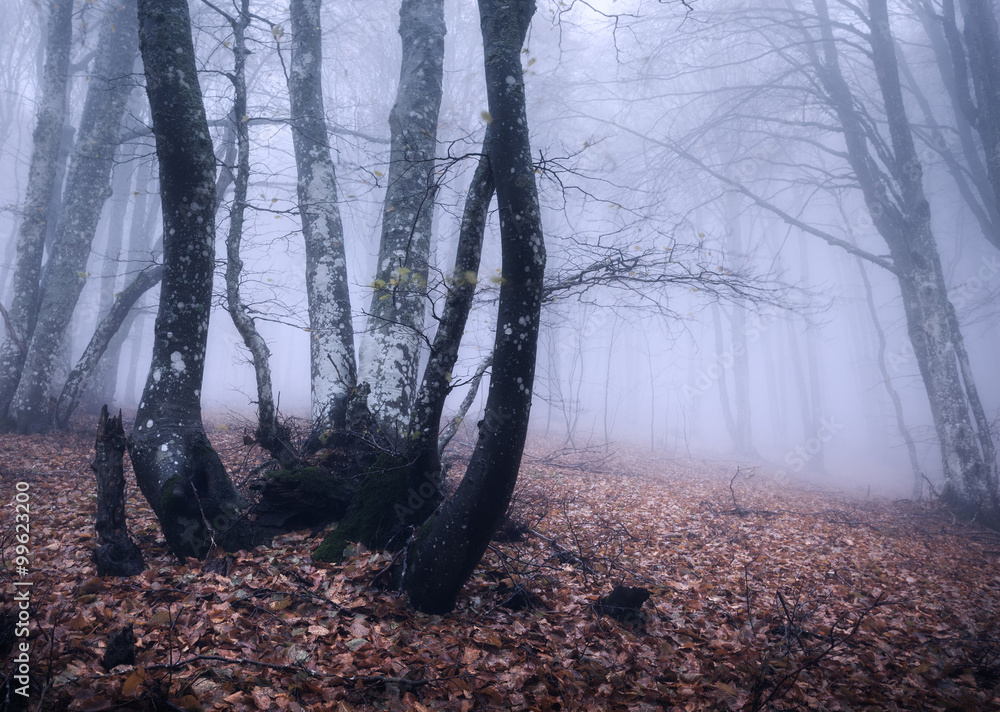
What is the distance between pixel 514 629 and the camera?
3357mm

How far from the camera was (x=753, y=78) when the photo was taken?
16.8 meters

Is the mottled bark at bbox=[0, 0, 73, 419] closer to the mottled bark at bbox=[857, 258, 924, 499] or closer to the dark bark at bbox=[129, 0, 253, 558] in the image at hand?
the dark bark at bbox=[129, 0, 253, 558]

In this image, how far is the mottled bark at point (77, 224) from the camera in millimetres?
7789

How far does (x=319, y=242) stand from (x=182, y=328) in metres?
2.99

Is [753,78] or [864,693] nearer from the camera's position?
[864,693]

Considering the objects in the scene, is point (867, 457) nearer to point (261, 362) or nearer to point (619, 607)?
point (619, 607)

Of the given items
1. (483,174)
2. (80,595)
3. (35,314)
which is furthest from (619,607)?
(35,314)

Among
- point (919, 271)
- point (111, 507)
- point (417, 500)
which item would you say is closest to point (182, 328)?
point (111, 507)

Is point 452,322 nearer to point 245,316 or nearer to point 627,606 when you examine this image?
point 627,606

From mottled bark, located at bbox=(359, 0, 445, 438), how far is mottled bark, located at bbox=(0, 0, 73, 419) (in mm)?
7078

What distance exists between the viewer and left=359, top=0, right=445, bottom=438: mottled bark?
18.1 feet

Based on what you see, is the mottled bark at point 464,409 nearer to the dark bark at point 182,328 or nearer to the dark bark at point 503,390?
the dark bark at point 503,390

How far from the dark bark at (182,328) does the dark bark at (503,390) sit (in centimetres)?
183

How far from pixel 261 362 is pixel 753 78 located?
1949cm
